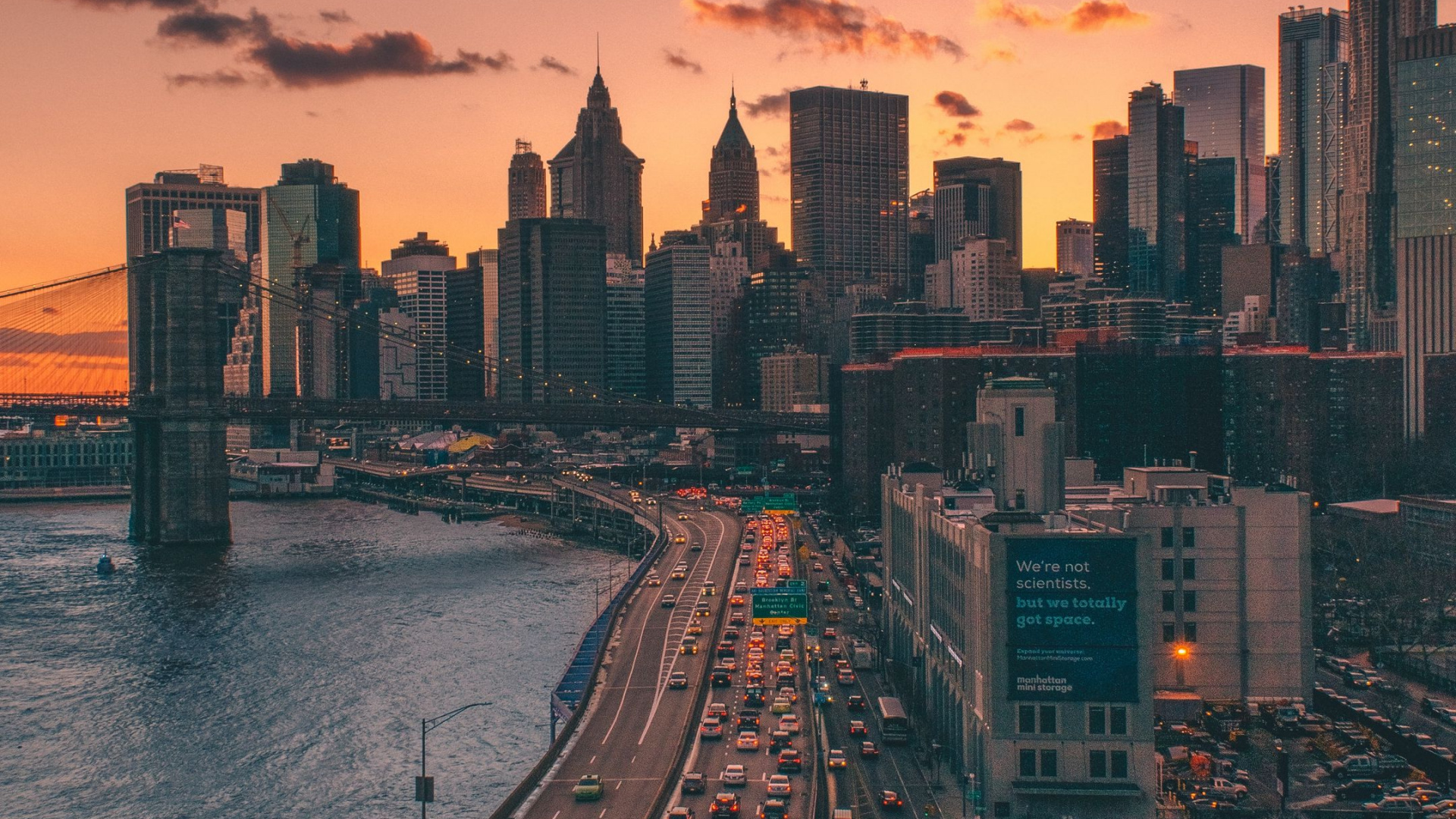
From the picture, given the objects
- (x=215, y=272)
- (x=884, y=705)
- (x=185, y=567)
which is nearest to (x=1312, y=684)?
(x=884, y=705)

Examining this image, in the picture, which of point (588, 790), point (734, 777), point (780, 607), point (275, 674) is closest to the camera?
point (588, 790)

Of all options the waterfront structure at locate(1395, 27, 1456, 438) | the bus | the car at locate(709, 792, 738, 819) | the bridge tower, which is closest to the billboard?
the car at locate(709, 792, 738, 819)

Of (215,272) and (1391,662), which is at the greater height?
(215,272)

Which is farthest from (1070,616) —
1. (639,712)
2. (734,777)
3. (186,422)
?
(186,422)

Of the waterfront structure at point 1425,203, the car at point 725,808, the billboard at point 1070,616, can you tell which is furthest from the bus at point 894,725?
the waterfront structure at point 1425,203

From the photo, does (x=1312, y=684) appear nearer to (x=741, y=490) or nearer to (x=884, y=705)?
(x=884, y=705)

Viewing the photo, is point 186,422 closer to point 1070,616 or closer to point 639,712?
point 639,712

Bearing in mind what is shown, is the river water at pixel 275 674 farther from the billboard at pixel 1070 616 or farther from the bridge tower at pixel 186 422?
the billboard at pixel 1070 616
